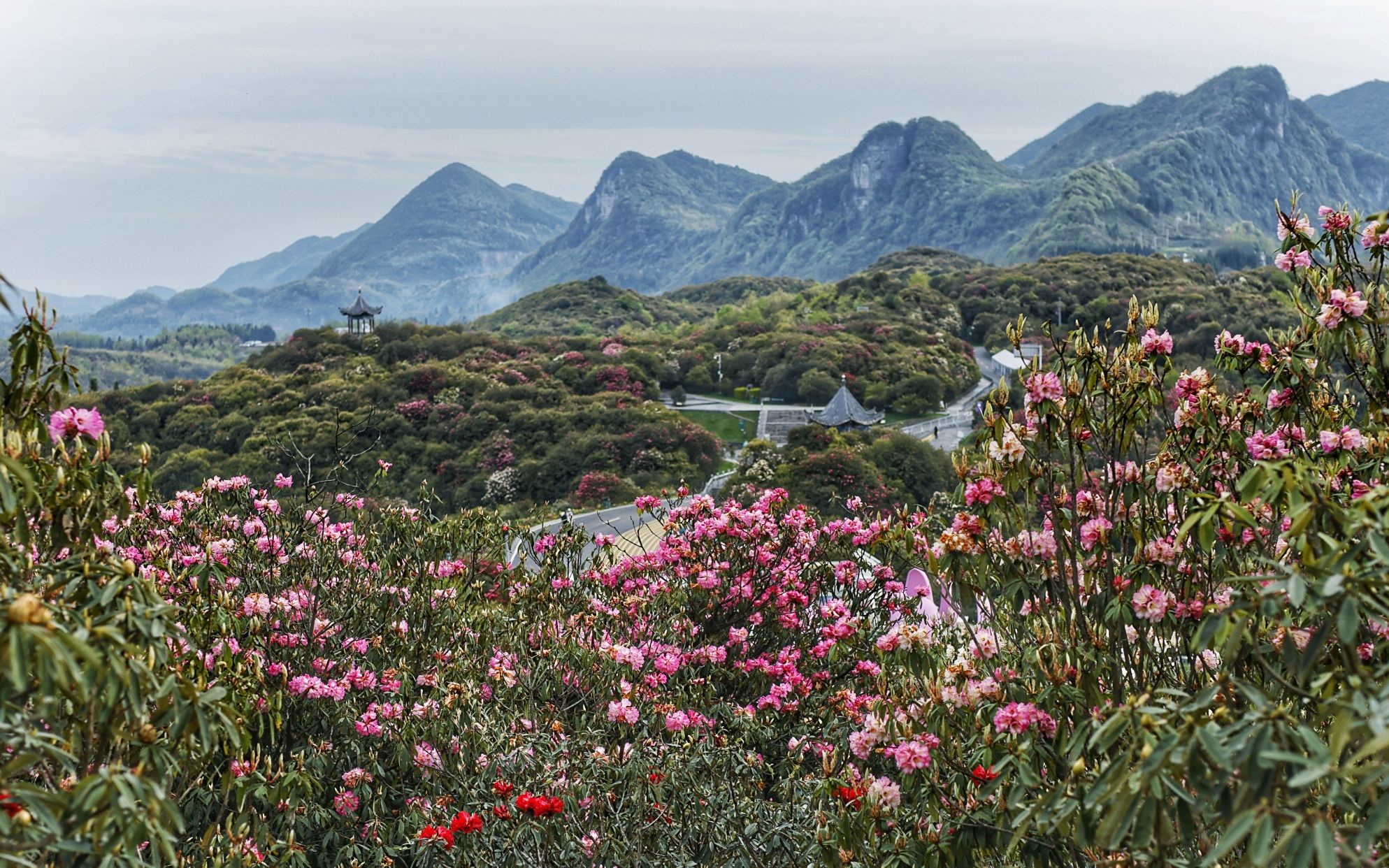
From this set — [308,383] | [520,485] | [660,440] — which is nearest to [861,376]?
[660,440]

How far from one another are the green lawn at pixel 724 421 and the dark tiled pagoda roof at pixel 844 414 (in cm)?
627

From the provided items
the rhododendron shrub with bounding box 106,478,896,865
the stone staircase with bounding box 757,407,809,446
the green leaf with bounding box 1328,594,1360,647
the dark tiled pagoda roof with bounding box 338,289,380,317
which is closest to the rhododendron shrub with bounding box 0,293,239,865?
the rhododendron shrub with bounding box 106,478,896,865

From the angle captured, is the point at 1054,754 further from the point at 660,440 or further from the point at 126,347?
the point at 126,347

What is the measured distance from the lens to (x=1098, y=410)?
462 centimetres

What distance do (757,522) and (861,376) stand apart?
40733 mm

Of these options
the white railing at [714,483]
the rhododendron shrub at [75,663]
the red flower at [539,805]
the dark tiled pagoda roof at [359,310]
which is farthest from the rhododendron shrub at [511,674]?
the dark tiled pagoda roof at [359,310]

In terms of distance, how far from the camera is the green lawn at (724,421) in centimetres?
4306

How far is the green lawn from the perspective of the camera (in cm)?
4306

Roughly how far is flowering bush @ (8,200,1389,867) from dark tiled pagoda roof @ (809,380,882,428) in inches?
1131

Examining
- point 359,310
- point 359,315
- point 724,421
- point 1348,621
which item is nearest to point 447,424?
point 724,421

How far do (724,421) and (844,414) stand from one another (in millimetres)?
10147

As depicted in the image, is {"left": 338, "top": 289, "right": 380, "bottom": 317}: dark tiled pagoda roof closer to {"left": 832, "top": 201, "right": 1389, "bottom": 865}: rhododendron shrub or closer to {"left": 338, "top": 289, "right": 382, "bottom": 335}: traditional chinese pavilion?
{"left": 338, "top": 289, "right": 382, "bottom": 335}: traditional chinese pavilion

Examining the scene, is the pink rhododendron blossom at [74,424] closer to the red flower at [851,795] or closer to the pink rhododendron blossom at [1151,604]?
the red flower at [851,795]

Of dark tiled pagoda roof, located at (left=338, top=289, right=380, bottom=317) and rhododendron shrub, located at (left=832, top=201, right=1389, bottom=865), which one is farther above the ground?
rhododendron shrub, located at (left=832, top=201, right=1389, bottom=865)
